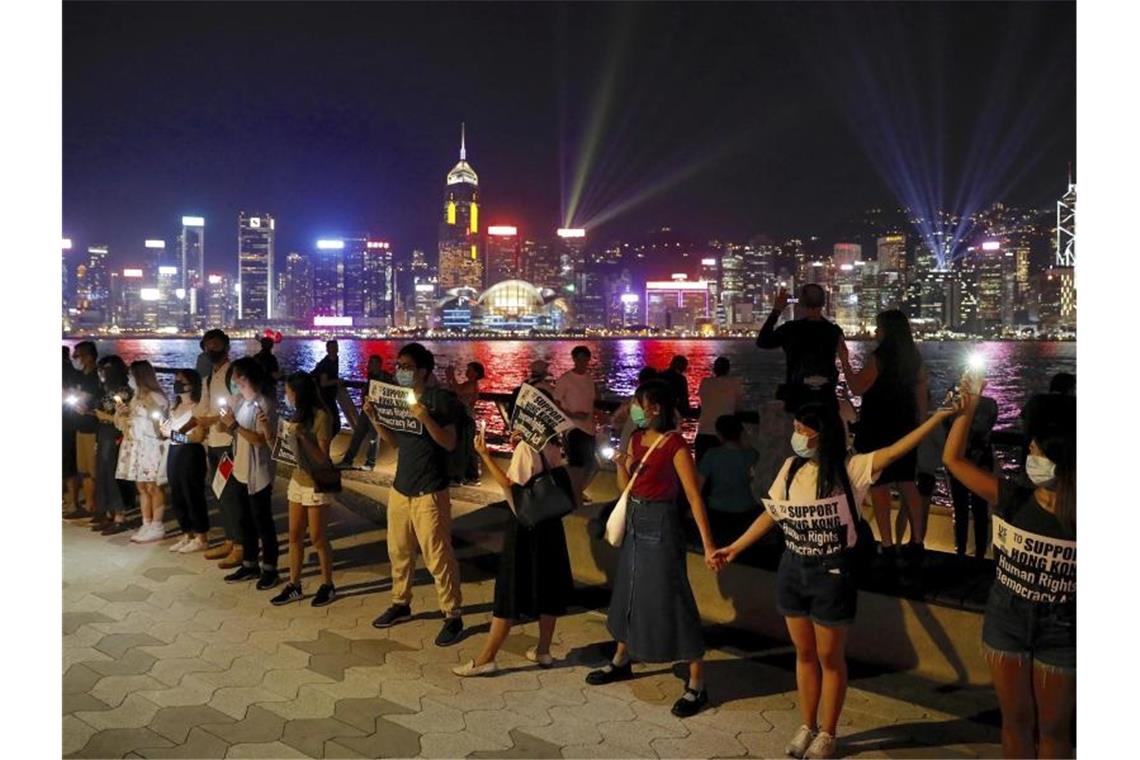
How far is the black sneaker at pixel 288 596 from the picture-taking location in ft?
23.5

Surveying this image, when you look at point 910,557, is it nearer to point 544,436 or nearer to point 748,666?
point 748,666

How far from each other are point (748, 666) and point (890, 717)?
38.9 inches

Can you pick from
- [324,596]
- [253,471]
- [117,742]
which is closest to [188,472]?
[253,471]

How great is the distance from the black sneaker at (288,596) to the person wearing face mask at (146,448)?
8.08 feet

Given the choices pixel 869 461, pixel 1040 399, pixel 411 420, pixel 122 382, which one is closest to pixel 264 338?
pixel 122 382

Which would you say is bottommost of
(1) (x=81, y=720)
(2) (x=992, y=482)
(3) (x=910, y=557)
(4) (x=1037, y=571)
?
(1) (x=81, y=720)

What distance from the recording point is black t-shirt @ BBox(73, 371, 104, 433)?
32.9 feet

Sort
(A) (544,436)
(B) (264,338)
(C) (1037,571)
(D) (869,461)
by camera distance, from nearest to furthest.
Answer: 1. (C) (1037,571)
2. (D) (869,461)
3. (A) (544,436)
4. (B) (264,338)

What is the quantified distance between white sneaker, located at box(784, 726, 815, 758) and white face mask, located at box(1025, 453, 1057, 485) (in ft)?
5.56

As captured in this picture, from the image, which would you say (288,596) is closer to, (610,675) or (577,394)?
(610,675)

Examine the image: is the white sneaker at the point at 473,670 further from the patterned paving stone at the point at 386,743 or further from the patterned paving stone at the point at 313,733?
the patterned paving stone at the point at 313,733

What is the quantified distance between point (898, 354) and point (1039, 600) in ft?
8.74

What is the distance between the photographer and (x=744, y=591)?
6.43 metres

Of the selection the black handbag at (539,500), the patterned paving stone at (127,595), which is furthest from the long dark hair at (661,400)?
the patterned paving stone at (127,595)
